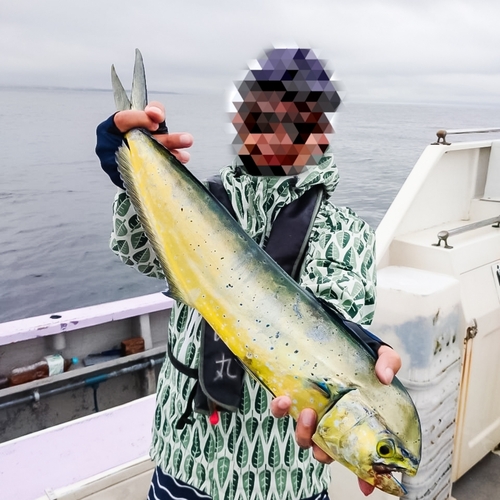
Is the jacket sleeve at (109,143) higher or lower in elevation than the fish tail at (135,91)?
lower

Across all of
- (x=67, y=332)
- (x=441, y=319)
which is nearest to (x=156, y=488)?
(x=441, y=319)

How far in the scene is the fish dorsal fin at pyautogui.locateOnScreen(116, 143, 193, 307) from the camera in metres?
1.33

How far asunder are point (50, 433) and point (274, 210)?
238 cm

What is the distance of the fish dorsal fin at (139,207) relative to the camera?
4.35 ft

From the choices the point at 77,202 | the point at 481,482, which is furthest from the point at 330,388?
the point at 77,202

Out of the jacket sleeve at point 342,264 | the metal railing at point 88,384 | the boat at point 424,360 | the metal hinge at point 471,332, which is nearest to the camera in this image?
the jacket sleeve at point 342,264

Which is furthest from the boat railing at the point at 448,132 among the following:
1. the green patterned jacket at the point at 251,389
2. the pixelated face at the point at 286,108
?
the pixelated face at the point at 286,108

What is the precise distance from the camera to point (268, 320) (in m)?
1.22

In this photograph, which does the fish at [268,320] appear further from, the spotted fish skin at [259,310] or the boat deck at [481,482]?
the boat deck at [481,482]

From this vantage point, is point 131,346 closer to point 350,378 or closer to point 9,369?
point 9,369

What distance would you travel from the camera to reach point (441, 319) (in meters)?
2.47

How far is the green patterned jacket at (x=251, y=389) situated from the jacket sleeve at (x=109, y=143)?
0.27ft

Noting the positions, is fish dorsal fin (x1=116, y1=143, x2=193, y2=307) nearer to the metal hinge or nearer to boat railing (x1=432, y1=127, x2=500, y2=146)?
the metal hinge

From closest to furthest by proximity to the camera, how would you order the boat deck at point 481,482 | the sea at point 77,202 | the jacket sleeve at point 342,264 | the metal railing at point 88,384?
the jacket sleeve at point 342,264 → the boat deck at point 481,482 → the metal railing at point 88,384 → the sea at point 77,202
